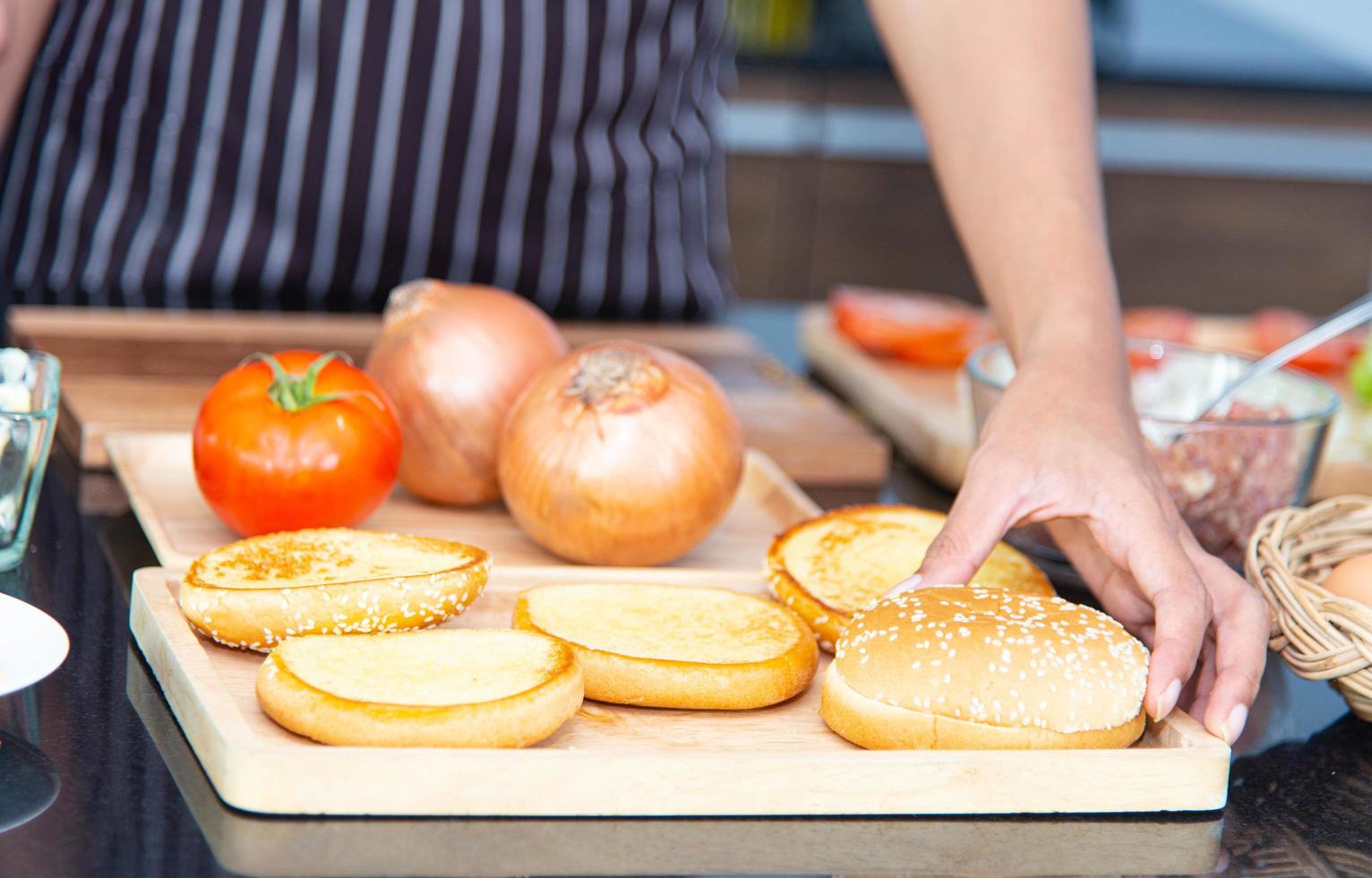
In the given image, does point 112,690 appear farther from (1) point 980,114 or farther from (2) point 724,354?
(2) point 724,354

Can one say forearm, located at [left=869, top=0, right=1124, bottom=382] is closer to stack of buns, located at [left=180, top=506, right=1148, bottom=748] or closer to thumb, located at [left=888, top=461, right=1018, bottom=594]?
thumb, located at [left=888, top=461, right=1018, bottom=594]

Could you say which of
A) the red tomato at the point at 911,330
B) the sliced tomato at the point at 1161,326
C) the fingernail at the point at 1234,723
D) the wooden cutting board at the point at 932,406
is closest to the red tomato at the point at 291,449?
the wooden cutting board at the point at 932,406

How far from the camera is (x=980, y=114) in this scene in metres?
1.34

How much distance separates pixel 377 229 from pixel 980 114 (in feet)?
2.64

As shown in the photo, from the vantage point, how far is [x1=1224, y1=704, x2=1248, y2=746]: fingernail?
939 millimetres

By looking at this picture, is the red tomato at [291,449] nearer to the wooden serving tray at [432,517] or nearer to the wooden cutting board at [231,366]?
the wooden serving tray at [432,517]

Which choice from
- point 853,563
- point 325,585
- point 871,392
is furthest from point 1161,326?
point 325,585

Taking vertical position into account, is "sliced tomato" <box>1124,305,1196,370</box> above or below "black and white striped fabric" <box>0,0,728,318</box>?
below

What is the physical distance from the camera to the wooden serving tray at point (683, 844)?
0.77m

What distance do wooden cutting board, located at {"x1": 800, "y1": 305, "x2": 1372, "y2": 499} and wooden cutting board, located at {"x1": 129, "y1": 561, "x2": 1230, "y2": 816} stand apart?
53 cm

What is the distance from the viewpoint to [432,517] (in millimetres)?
1310

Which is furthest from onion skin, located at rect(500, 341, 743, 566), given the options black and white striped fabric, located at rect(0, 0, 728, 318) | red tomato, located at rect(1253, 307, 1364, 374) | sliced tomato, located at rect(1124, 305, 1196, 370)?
red tomato, located at rect(1253, 307, 1364, 374)

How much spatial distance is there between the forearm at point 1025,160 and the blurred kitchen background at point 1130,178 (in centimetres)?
273

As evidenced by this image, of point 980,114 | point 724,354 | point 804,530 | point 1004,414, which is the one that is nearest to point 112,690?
point 804,530
